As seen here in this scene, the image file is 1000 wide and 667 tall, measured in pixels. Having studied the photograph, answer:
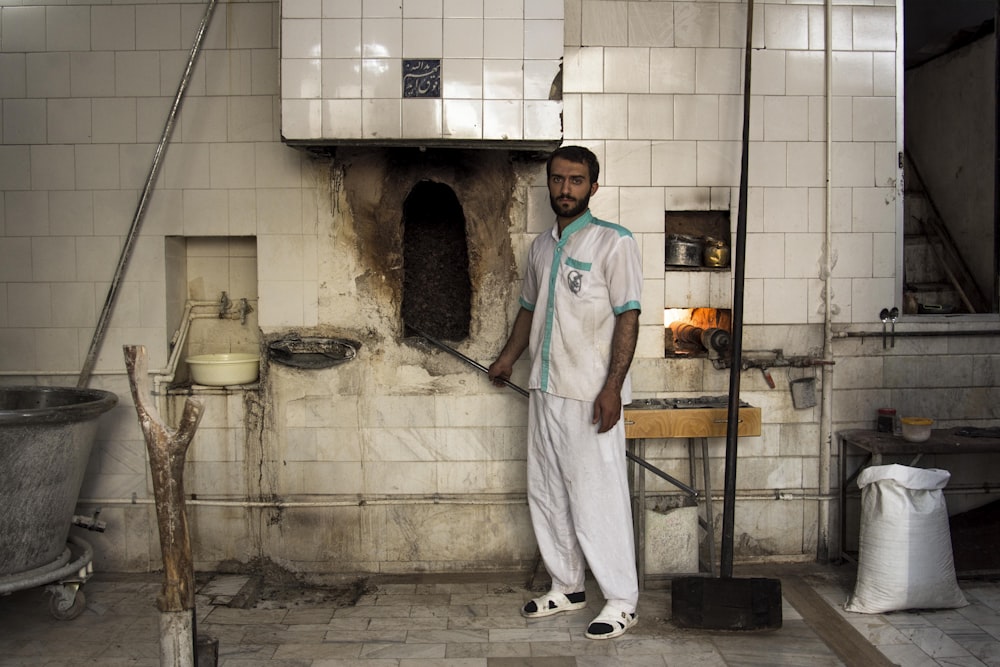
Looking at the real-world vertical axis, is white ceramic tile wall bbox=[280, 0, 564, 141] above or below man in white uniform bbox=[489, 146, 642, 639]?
above

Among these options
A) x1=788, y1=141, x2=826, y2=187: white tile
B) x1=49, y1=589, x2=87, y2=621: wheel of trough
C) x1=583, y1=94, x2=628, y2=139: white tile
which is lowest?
x1=49, y1=589, x2=87, y2=621: wheel of trough

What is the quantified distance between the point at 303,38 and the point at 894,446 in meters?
2.93

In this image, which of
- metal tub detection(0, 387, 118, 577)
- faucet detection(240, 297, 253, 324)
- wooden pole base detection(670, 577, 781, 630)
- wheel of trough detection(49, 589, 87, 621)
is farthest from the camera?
faucet detection(240, 297, 253, 324)

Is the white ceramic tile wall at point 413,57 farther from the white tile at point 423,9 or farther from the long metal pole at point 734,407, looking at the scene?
the long metal pole at point 734,407

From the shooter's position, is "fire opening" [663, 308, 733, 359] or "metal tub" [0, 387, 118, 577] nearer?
"metal tub" [0, 387, 118, 577]

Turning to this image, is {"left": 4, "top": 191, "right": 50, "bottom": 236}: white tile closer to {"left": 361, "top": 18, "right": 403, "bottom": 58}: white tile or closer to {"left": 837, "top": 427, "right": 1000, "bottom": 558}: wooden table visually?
{"left": 361, "top": 18, "right": 403, "bottom": 58}: white tile

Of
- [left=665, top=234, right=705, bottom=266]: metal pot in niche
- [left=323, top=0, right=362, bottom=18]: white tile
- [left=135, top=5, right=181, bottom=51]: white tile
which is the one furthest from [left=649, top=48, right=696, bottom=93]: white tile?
[left=135, top=5, right=181, bottom=51]: white tile

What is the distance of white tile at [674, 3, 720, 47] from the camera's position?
3.80 m

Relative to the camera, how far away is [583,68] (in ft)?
12.4

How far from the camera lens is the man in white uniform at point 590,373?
3.23m

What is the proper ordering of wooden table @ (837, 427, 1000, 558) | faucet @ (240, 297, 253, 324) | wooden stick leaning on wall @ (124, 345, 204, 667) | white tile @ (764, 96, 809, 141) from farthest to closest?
faucet @ (240, 297, 253, 324)
white tile @ (764, 96, 809, 141)
wooden table @ (837, 427, 1000, 558)
wooden stick leaning on wall @ (124, 345, 204, 667)

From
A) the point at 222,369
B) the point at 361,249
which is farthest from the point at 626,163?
the point at 222,369

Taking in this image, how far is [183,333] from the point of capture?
13.0 feet

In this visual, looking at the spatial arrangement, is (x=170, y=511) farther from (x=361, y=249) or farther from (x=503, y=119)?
(x=503, y=119)
